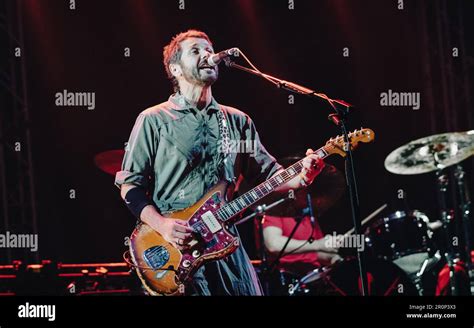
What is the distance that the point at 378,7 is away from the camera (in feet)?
21.2

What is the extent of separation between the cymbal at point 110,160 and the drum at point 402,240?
6.52 ft

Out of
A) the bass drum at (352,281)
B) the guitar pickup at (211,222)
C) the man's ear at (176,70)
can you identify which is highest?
the man's ear at (176,70)

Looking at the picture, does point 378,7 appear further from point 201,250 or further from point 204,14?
point 201,250

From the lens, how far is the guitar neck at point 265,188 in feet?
19.5

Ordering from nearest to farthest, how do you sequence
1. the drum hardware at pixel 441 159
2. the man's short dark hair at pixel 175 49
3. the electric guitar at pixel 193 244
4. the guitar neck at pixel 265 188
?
the electric guitar at pixel 193 244
the guitar neck at pixel 265 188
the man's short dark hair at pixel 175 49
the drum hardware at pixel 441 159

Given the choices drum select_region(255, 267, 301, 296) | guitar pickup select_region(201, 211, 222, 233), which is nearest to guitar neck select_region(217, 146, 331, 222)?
guitar pickup select_region(201, 211, 222, 233)

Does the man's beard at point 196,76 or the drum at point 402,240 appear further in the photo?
the drum at point 402,240

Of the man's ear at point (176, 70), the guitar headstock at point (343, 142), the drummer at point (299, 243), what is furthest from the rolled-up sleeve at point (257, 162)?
the man's ear at point (176, 70)

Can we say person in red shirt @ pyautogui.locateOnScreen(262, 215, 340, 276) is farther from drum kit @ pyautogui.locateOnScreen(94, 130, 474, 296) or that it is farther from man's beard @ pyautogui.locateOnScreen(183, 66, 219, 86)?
man's beard @ pyautogui.locateOnScreen(183, 66, 219, 86)

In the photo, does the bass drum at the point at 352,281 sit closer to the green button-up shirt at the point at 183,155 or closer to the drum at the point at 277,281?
the drum at the point at 277,281

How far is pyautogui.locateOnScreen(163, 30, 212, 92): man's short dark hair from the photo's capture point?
20.2 ft

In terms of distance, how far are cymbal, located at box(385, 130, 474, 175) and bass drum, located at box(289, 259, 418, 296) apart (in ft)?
2.51

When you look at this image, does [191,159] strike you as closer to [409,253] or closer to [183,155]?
[183,155]

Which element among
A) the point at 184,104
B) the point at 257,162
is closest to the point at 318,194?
the point at 257,162
